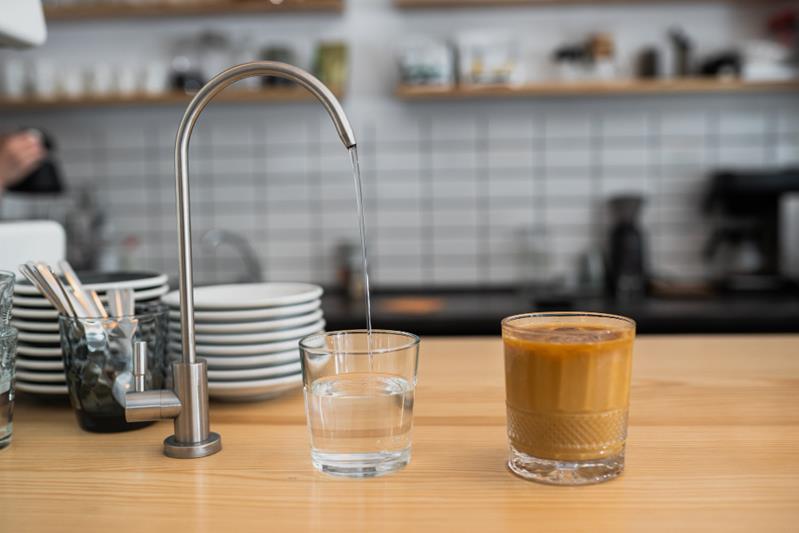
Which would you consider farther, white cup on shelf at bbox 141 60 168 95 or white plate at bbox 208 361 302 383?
white cup on shelf at bbox 141 60 168 95

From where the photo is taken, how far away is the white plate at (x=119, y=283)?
3.39ft

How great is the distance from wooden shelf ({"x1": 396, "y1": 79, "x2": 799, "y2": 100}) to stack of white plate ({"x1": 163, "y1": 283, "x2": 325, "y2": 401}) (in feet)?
5.70

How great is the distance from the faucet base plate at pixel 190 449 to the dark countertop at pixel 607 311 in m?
1.50

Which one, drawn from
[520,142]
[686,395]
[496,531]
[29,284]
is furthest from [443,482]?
[520,142]

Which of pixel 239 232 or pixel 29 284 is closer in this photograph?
pixel 29 284

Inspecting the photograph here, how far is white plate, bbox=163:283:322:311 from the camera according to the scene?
99 centimetres

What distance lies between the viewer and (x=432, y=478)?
2.44 feet

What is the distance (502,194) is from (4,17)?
6.69 ft

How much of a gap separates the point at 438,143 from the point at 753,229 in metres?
1.10

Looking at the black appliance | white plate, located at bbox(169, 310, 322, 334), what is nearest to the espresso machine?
the black appliance

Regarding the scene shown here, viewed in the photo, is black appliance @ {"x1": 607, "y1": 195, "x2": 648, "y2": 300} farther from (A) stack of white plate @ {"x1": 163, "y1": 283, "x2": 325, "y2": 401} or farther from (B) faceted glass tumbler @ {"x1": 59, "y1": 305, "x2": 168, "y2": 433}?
(B) faceted glass tumbler @ {"x1": 59, "y1": 305, "x2": 168, "y2": 433}

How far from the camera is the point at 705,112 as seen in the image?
9.09 feet

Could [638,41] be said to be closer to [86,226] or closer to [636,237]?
[636,237]

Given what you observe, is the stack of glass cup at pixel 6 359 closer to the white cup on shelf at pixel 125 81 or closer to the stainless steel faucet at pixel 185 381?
the stainless steel faucet at pixel 185 381
